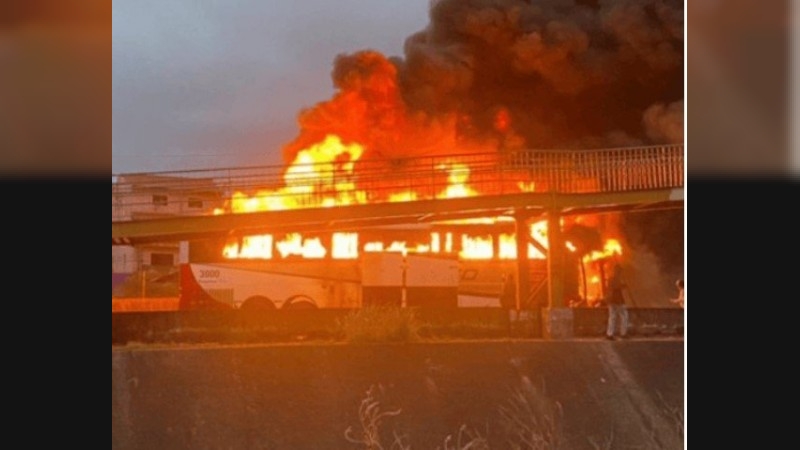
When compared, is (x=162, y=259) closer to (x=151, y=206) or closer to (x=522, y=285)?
(x=151, y=206)

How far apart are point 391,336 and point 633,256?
5.19 ft

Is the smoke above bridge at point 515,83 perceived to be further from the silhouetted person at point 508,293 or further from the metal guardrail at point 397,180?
the silhouetted person at point 508,293

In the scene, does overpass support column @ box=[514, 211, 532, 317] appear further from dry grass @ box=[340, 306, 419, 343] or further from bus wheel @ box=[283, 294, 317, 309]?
bus wheel @ box=[283, 294, 317, 309]

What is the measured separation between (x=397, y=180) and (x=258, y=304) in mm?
1127

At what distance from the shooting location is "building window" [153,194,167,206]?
6367 millimetres

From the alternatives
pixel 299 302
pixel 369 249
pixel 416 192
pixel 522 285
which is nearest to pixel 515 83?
pixel 416 192

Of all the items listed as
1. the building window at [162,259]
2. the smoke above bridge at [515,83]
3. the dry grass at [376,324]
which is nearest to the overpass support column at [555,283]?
the smoke above bridge at [515,83]

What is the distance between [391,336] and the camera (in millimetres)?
6457

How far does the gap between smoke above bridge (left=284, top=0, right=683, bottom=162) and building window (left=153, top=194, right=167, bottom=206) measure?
783mm

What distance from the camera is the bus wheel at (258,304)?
6.36 m

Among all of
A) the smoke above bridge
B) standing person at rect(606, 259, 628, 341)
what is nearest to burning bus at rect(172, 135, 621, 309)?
the smoke above bridge

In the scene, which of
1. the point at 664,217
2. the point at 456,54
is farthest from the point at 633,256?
the point at 456,54
